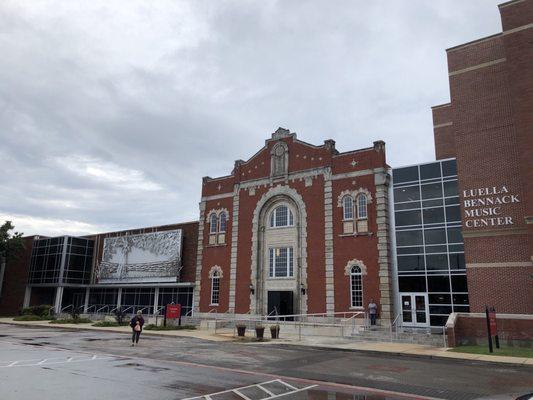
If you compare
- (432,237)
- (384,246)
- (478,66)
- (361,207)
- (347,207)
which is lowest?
(384,246)

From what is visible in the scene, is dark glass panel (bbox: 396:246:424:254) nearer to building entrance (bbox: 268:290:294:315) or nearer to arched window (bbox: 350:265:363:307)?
arched window (bbox: 350:265:363:307)

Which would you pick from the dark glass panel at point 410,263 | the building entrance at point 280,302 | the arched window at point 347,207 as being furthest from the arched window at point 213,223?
the dark glass panel at point 410,263

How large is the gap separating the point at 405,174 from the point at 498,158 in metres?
6.34

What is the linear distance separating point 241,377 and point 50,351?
34.0ft

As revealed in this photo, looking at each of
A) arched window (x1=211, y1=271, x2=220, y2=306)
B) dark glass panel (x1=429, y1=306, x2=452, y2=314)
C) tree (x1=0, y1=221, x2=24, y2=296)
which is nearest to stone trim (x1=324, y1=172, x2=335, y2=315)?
dark glass panel (x1=429, y1=306, x2=452, y2=314)

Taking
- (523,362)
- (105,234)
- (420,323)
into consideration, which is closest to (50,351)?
(523,362)

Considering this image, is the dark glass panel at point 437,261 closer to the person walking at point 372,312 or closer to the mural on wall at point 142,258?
the person walking at point 372,312

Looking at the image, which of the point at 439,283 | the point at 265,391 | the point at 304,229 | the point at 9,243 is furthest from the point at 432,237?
the point at 9,243

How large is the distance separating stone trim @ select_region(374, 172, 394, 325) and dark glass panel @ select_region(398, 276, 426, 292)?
77cm

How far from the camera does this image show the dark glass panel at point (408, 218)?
28500 mm

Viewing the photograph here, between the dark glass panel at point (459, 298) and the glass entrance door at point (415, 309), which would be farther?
the glass entrance door at point (415, 309)

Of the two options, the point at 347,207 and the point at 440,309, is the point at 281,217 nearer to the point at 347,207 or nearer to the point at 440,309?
the point at 347,207

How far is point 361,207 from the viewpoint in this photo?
30703 millimetres

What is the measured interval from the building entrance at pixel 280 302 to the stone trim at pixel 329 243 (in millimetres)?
3554
